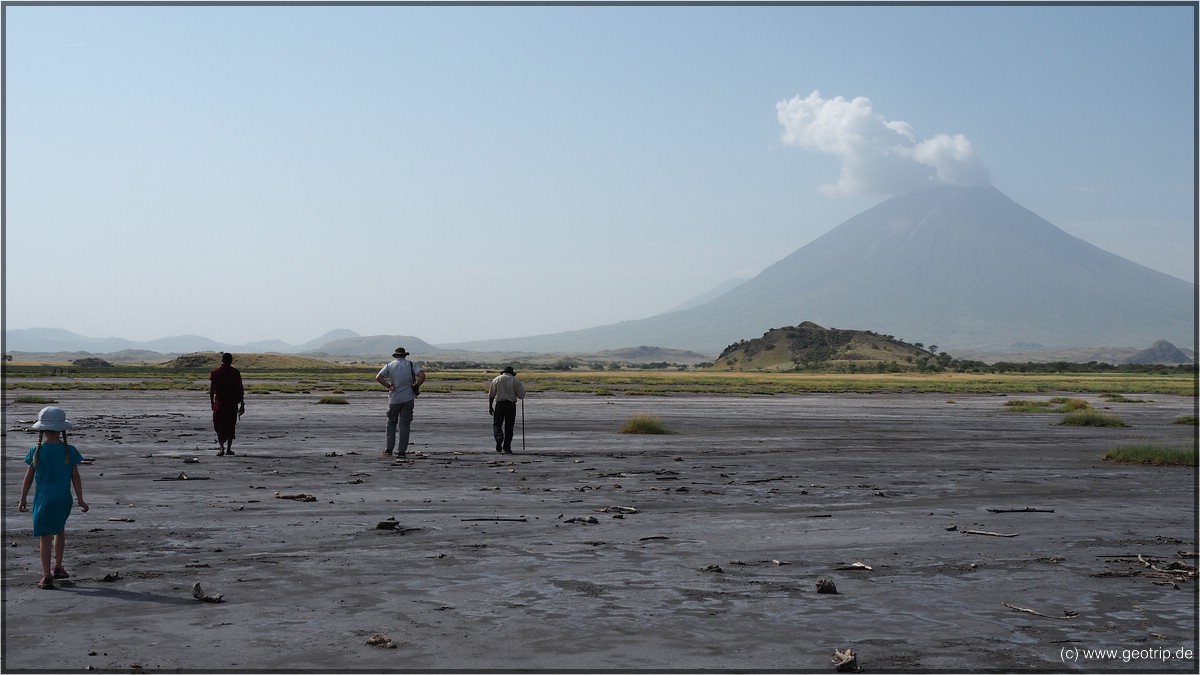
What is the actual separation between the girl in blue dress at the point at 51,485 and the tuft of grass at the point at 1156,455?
63.9 ft

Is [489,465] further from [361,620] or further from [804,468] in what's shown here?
[361,620]

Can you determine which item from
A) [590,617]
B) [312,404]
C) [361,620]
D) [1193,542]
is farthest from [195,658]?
[312,404]

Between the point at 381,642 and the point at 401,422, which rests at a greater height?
the point at 401,422

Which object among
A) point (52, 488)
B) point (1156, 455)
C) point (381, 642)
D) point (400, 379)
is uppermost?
point (400, 379)

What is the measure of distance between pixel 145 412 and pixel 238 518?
2866 cm

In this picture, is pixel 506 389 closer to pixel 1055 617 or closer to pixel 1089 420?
pixel 1055 617

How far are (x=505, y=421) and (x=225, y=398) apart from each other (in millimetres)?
5410

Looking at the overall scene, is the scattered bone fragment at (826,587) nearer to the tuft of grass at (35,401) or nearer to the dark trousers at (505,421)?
the dark trousers at (505,421)

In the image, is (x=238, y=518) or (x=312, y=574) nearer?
(x=312, y=574)

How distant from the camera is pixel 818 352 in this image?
520ft

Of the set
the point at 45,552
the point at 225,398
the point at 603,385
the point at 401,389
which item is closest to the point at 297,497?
the point at 45,552

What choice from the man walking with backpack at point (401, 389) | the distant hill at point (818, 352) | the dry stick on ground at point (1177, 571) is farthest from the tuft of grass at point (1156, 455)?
the distant hill at point (818, 352)

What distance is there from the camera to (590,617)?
8.73m

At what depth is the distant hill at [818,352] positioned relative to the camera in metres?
152
